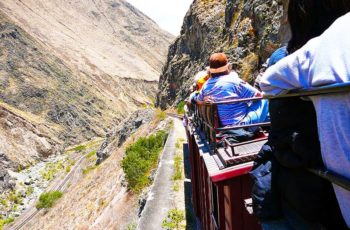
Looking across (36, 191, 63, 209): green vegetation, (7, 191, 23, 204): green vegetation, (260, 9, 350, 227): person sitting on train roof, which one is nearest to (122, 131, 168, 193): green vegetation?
(260, 9, 350, 227): person sitting on train roof

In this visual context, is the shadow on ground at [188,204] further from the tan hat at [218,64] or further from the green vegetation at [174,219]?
the tan hat at [218,64]

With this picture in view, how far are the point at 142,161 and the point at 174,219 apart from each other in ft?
29.6

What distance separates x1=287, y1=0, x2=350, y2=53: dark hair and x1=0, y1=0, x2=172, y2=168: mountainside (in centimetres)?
7184

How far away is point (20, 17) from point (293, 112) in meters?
138

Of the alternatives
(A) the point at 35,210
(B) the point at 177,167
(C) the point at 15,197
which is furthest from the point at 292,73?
(C) the point at 15,197

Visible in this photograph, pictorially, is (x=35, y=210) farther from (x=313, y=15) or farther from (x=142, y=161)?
(x=313, y=15)

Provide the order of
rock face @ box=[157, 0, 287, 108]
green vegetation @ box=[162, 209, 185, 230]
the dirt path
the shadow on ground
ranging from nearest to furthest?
the shadow on ground, green vegetation @ box=[162, 209, 185, 230], the dirt path, rock face @ box=[157, 0, 287, 108]

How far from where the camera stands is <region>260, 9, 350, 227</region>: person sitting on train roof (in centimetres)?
180

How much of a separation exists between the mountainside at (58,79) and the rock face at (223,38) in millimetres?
33586

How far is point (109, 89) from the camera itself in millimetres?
121250

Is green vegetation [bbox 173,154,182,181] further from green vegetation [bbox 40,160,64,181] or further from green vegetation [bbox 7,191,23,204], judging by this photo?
green vegetation [bbox 40,160,64,181]

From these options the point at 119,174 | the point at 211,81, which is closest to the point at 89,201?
the point at 119,174

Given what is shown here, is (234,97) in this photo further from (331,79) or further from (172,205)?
(172,205)

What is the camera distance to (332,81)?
71.4 inches
